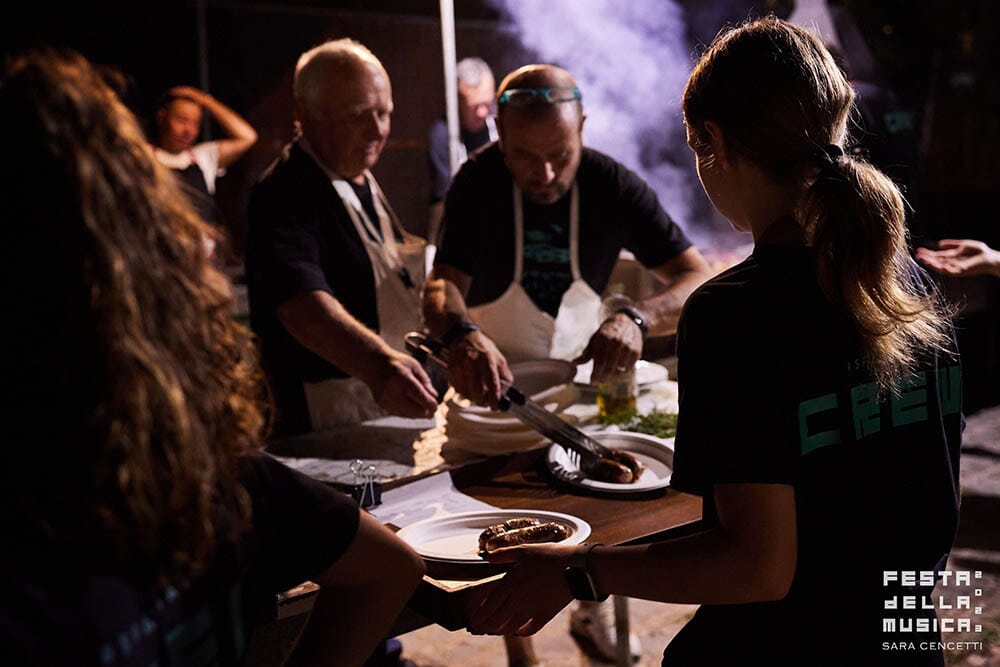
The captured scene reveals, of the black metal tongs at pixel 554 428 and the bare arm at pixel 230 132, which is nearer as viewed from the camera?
the black metal tongs at pixel 554 428

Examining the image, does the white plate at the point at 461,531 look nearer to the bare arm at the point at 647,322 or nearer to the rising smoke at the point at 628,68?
the bare arm at the point at 647,322

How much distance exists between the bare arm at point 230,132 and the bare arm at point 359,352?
161 inches

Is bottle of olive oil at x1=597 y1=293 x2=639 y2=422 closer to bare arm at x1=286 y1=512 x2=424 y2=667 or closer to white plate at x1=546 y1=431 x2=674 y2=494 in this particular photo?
white plate at x1=546 y1=431 x2=674 y2=494

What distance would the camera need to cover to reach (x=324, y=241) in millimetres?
3109

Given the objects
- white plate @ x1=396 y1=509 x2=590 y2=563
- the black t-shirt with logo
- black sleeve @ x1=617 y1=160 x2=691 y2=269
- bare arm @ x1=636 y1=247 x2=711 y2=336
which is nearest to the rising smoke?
black sleeve @ x1=617 y1=160 x2=691 y2=269

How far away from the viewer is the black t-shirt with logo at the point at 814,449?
1.31 meters

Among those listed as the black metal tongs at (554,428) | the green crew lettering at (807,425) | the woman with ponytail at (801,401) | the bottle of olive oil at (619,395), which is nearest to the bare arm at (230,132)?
the bottle of olive oil at (619,395)

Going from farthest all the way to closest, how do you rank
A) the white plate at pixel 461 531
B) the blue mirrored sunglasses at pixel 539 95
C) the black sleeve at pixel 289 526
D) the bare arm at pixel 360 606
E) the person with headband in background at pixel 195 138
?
the person with headband in background at pixel 195 138 < the blue mirrored sunglasses at pixel 539 95 < the white plate at pixel 461 531 < the bare arm at pixel 360 606 < the black sleeve at pixel 289 526

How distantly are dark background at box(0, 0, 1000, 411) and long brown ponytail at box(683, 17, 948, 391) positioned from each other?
5377 millimetres

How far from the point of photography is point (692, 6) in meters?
6.71

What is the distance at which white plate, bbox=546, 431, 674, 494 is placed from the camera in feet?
6.91

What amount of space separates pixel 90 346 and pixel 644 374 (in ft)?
7.14

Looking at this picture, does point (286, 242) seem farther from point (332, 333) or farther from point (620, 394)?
point (620, 394)

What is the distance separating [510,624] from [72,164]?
103 centimetres
